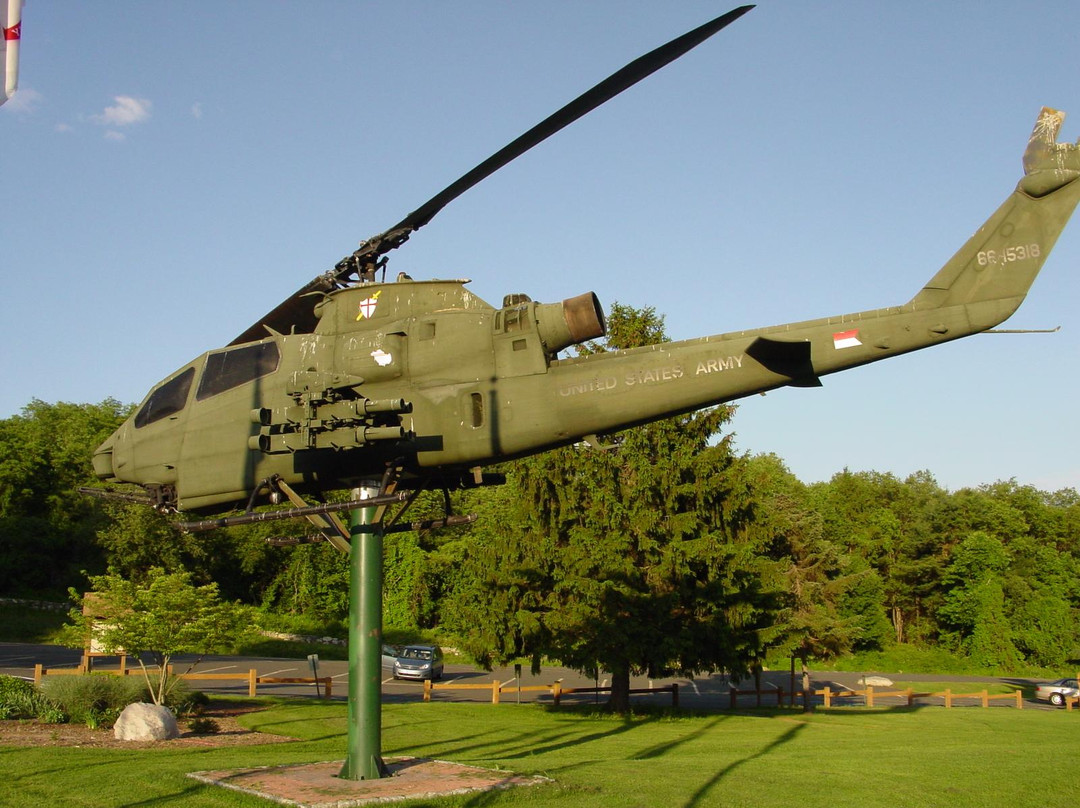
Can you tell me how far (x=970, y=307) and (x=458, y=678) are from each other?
38.6 metres

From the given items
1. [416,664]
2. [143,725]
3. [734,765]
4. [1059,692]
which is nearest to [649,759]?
[734,765]

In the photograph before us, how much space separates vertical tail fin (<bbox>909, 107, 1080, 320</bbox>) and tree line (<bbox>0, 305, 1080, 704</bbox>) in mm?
4601

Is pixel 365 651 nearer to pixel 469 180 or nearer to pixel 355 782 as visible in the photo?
pixel 355 782

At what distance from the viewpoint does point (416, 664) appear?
133 ft

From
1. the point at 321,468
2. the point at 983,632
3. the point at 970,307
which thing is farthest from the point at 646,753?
the point at 983,632

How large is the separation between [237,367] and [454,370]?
3.22m

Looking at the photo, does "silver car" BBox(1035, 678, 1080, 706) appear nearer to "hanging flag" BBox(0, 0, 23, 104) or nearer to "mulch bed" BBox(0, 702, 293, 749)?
"mulch bed" BBox(0, 702, 293, 749)

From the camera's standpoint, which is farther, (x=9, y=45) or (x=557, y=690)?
(x=557, y=690)

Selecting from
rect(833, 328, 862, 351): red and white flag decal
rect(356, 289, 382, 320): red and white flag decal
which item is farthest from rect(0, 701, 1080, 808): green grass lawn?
rect(356, 289, 382, 320): red and white flag decal

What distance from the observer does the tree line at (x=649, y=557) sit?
25500mm

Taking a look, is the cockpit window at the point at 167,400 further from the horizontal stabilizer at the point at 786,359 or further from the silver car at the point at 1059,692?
the silver car at the point at 1059,692

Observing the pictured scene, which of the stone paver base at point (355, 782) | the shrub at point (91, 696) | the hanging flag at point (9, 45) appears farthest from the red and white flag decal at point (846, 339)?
the shrub at point (91, 696)

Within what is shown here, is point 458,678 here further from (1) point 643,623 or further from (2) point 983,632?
(2) point 983,632

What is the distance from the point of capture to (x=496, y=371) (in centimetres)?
1179
